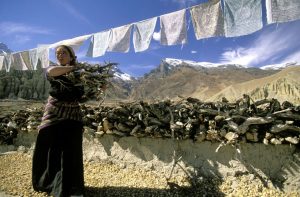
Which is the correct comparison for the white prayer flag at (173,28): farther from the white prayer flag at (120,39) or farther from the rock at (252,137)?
the rock at (252,137)

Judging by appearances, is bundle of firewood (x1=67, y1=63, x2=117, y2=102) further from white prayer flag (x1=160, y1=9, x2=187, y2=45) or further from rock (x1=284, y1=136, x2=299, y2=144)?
white prayer flag (x1=160, y1=9, x2=187, y2=45)

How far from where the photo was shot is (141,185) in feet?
15.3

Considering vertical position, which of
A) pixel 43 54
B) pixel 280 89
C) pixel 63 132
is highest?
pixel 280 89

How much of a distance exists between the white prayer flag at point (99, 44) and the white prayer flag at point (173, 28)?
190 centimetres

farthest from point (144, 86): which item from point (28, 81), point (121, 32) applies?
point (121, 32)

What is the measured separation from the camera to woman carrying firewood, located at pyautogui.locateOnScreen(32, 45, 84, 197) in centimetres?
397

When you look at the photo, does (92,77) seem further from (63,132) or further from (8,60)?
(8,60)

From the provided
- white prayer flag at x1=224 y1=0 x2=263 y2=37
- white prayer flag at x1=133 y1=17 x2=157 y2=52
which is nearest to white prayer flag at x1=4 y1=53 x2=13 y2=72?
white prayer flag at x1=133 y1=17 x2=157 y2=52

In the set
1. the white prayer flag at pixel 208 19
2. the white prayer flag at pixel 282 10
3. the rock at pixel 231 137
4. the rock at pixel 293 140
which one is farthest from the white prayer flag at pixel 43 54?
the rock at pixel 293 140

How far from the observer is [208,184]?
4.46 m

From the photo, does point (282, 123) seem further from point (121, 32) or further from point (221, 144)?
point (121, 32)

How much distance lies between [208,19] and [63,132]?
4744mm

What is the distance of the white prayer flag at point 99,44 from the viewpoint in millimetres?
9930

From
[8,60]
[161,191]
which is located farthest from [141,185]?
[8,60]
